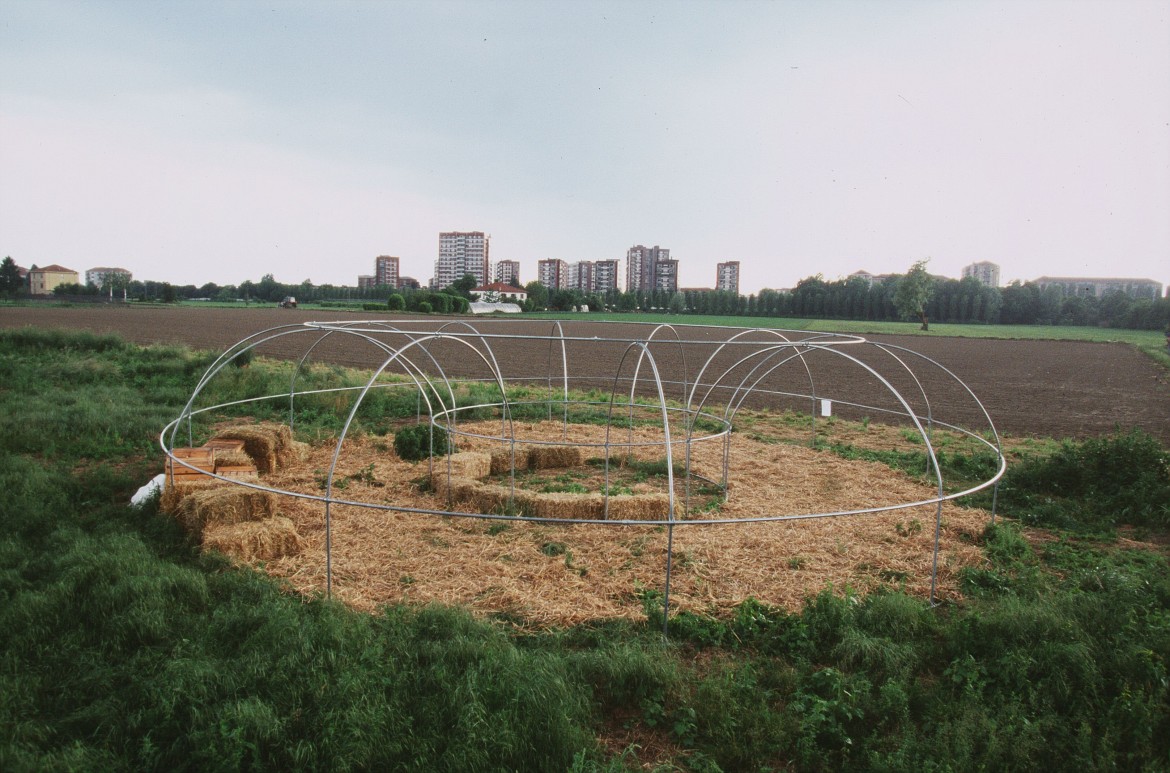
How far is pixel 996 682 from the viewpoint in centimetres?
644

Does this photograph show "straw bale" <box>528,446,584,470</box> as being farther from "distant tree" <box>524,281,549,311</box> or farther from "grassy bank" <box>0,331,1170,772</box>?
"distant tree" <box>524,281,549,311</box>

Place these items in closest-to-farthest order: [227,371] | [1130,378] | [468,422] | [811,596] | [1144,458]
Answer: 1. [811,596]
2. [1144,458]
3. [468,422]
4. [227,371]
5. [1130,378]

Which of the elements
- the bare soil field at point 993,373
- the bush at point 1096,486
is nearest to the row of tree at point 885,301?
the bare soil field at point 993,373

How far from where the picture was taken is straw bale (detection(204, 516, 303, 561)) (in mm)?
8922

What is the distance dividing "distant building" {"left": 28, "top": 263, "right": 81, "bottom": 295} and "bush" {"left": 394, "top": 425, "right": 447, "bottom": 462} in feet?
602

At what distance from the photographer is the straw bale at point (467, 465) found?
508 inches

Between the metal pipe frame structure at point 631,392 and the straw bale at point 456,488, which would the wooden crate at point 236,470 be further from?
the straw bale at point 456,488

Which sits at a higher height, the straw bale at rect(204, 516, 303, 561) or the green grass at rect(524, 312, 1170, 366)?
the green grass at rect(524, 312, 1170, 366)

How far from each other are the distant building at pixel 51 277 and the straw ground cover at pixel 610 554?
187m

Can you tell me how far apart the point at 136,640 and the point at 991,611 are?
9.01 m

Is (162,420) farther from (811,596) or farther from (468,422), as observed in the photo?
(811,596)

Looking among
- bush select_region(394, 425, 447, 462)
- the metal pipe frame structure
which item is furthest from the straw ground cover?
bush select_region(394, 425, 447, 462)

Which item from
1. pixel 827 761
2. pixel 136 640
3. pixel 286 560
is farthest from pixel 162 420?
pixel 827 761

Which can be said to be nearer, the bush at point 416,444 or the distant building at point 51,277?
the bush at point 416,444
